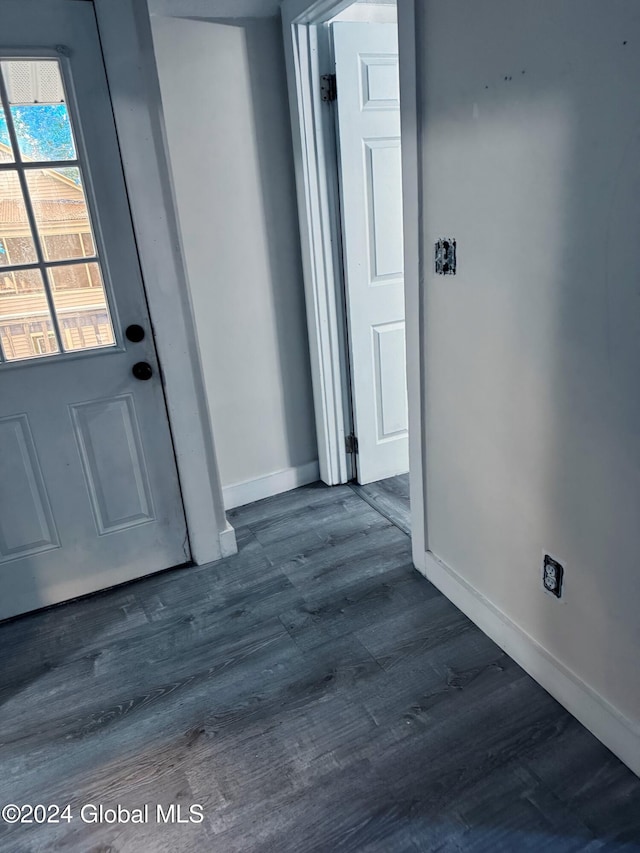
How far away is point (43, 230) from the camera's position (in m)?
1.85

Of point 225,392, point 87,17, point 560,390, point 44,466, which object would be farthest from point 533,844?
point 87,17

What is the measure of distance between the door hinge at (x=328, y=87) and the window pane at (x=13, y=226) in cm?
126

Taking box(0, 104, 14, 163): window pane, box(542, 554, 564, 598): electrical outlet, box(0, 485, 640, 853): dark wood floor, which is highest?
box(0, 104, 14, 163): window pane

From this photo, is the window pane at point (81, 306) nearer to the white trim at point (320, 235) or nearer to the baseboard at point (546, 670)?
the white trim at point (320, 235)

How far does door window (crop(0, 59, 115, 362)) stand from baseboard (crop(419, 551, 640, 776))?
149 cm

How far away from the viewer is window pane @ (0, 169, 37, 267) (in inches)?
70.1

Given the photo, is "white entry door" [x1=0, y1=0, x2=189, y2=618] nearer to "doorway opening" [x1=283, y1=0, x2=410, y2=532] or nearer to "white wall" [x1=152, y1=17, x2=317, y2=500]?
"white wall" [x1=152, y1=17, x2=317, y2=500]

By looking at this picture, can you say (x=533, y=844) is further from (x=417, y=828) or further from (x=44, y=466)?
(x=44, y=466)

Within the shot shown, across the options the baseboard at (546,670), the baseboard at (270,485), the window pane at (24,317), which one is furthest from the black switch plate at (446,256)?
the baseboard at (270,485)

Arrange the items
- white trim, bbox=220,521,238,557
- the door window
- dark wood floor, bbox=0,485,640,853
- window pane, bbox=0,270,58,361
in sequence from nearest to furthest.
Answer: dark wood floor, bbox=0,485,640,853
the door window
window pane, bbox=0,270,58,361
white trim, bbox=220,521,238,557

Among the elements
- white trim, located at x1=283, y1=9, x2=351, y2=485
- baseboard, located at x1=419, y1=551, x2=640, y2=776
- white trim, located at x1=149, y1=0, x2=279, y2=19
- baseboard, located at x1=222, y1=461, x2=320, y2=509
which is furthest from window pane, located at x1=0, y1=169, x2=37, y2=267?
baseboard, located at x1=419, y1=551, x2=640, y2=776

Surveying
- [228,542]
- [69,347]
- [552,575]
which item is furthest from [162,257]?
[552,575]

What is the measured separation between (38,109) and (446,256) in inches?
51.6

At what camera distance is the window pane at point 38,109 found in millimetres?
1723
